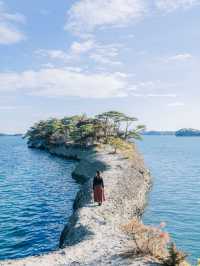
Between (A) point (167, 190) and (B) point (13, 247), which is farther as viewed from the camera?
(A) point (167, 190)

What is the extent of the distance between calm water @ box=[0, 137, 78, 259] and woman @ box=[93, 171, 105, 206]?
4909 mm

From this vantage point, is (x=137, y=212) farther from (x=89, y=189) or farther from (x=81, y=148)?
(x=81, y=148)

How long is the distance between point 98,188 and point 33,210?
41.2 feet

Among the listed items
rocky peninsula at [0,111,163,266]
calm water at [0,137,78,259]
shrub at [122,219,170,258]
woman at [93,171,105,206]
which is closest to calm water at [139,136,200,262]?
rocky peninsula at [0,111,163,266]

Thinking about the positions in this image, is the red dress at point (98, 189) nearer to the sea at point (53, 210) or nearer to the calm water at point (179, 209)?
the sea at point (53, 210)

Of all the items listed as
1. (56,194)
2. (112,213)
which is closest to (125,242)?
(112,213)

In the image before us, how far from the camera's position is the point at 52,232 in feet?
109

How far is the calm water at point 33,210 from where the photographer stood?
1180 inches

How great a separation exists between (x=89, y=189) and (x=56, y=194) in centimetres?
1250

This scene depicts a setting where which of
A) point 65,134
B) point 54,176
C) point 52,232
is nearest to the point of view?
point 52,232

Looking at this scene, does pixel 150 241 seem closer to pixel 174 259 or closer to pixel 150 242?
pixel 150 242

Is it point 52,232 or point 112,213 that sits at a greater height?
point 112,213

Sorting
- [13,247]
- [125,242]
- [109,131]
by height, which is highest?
[109,131]

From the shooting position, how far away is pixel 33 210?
4144cm
